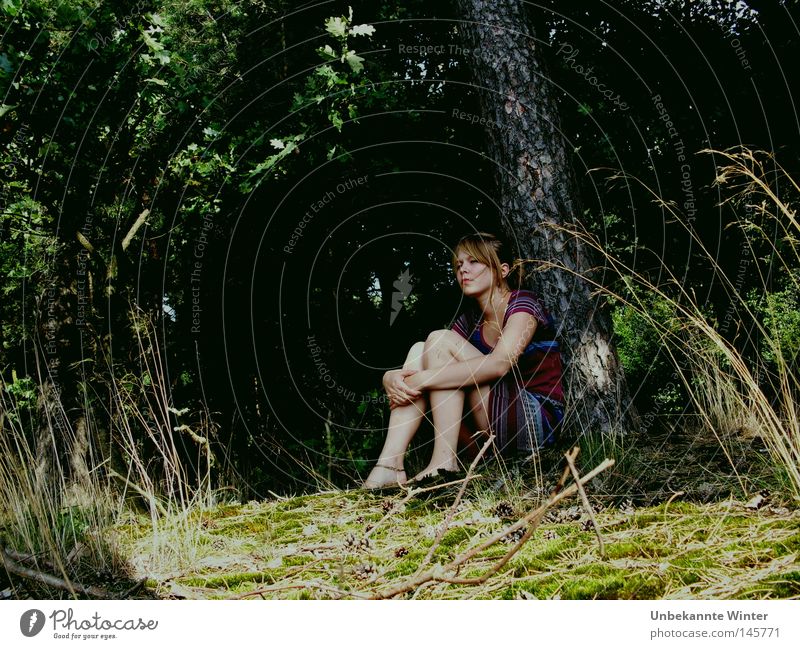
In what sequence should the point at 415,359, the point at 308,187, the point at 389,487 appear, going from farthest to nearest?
the point at 308,187 < the point at 415,359 < the point at 389,487

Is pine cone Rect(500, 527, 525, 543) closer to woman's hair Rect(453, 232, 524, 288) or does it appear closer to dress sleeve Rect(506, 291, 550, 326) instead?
dress sleeve Rect(506, 291, 550, 326)

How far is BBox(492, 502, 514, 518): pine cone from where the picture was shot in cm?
241

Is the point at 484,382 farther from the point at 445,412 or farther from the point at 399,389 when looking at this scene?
the point at 399,389

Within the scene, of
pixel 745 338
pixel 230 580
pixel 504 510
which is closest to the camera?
pixel 230 580

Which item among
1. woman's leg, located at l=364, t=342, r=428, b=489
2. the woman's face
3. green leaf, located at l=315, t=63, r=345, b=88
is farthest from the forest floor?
green leaf, located at l=315, t=63, r=345, b=88

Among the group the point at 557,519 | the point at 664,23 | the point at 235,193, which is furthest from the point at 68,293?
the point at 664,23

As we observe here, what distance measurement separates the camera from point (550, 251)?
3.20 meters

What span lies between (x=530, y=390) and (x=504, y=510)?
2.98 feet

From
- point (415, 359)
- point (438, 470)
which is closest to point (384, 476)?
point (438, 470)

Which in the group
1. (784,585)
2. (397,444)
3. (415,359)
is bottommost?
(784,585)

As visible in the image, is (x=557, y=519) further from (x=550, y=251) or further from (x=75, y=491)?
(x=75, y=491)

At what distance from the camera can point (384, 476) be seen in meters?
3.12

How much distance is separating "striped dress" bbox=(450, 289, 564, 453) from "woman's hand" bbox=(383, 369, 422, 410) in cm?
42

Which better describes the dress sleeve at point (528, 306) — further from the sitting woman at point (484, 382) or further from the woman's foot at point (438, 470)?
the woman's foot at point (438, 470)
